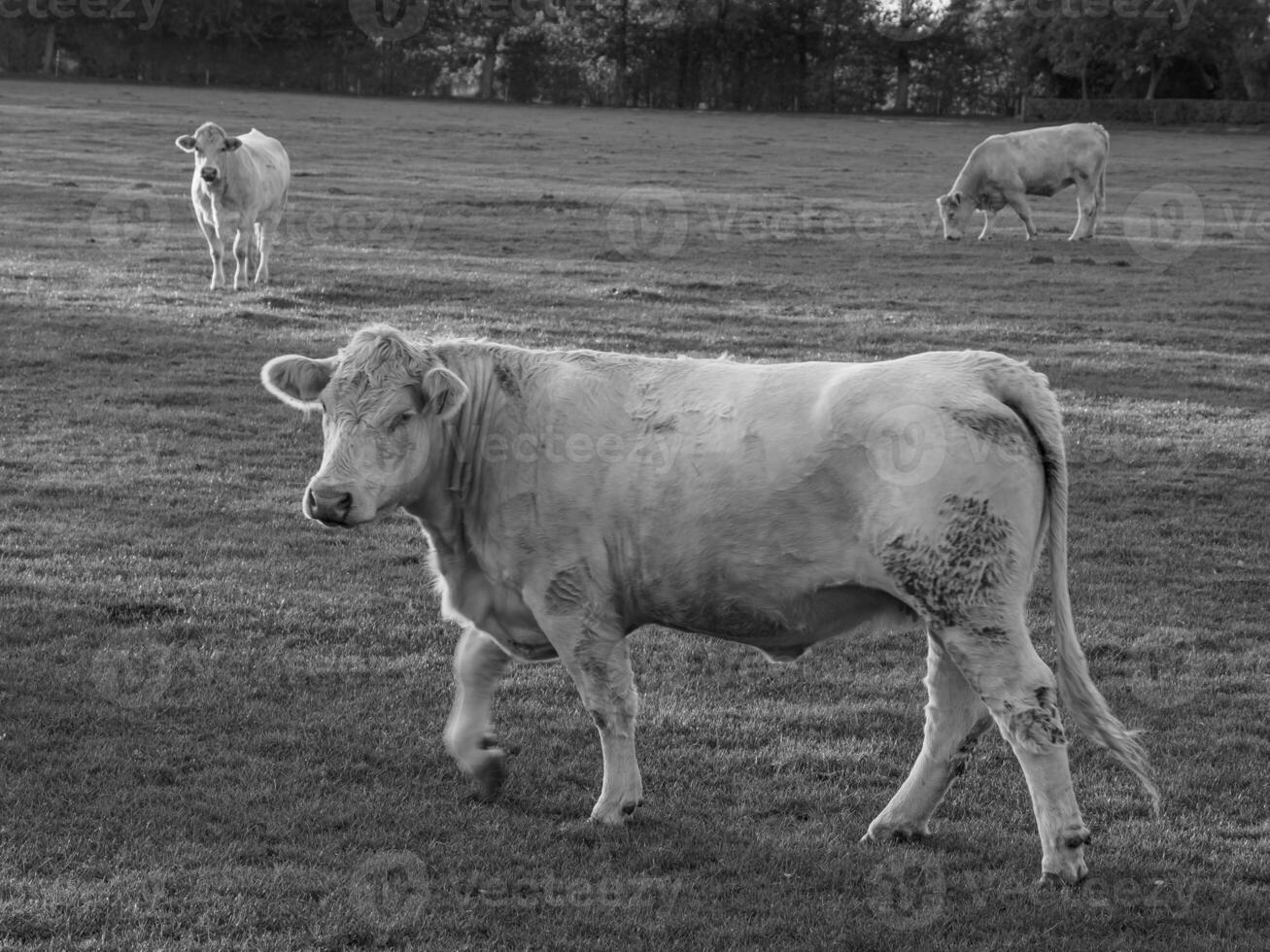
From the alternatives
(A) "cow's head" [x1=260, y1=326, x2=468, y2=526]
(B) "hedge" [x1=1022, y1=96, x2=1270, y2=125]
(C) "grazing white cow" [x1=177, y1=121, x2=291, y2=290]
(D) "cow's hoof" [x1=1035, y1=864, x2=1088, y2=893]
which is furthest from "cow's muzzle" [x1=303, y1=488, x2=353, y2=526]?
(B) "hedge" [x1=1022, y1=96, x2=1270, y2=125]

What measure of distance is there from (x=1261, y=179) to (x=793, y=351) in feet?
99.1

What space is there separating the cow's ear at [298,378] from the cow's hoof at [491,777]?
1.88 metres

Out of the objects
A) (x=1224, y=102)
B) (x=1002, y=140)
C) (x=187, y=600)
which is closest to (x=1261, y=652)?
(x=187, y=600)

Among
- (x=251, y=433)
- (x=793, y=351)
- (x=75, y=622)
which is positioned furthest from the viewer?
(x=793, y=351)

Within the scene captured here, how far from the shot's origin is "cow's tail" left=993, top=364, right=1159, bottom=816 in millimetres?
6211

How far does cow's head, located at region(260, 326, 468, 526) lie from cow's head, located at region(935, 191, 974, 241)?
999 inches

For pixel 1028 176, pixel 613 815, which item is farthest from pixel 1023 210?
pixel 613 815

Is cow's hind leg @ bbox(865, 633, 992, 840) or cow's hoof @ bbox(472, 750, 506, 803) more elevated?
cow's hind leg @ bbox(865, 633, 992, 840)

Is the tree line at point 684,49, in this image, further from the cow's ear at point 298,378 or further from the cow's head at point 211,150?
the cow's ear at point 298,378

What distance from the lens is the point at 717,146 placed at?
50688mm

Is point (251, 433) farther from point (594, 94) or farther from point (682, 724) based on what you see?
point (594, 94)

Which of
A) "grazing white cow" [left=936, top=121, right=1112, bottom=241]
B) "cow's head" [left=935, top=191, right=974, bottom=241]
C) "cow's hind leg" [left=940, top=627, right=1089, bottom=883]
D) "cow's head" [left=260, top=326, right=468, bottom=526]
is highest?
"grazing white cow" [left=936, top=121, right=1112, bottom=241]

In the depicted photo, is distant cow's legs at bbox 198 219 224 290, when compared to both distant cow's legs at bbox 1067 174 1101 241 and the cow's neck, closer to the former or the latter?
the cow's neck

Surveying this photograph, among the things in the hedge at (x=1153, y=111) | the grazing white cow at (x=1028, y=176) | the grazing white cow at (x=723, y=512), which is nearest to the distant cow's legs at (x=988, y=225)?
the grazing white cow at (x=1028, y=176)
